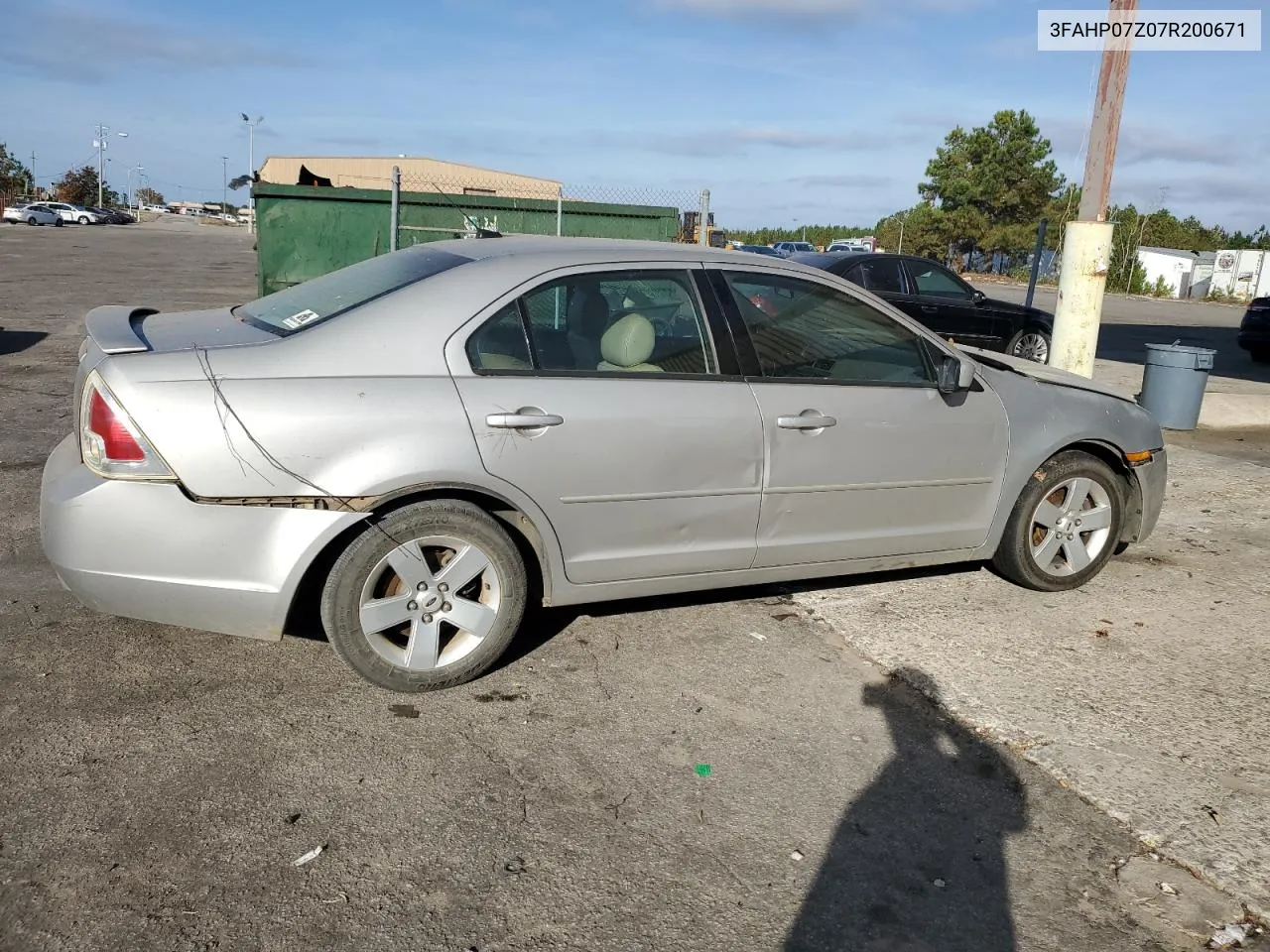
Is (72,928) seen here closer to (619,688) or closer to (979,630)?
(619,688)

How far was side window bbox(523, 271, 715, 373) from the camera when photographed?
399 cm

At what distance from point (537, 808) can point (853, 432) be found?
6.92 feet

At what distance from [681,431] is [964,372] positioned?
4.63ft

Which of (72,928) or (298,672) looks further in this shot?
(298,672)

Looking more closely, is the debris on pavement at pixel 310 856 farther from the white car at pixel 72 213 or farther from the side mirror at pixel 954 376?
the white car at pixel 72 213

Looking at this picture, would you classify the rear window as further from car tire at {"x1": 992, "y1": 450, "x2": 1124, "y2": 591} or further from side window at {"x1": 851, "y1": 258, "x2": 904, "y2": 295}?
side window at {"x1": 851, "y1": 258, "x2": 904, "y2": 295}

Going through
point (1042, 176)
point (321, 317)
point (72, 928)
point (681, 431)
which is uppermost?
point (1042, 176)

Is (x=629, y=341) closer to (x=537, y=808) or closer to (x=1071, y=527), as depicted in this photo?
(x=537, y=808)

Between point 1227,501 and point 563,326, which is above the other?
point 563,326

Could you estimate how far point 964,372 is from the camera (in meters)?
4.61

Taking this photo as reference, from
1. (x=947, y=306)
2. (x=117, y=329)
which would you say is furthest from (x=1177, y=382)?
(x=117, y=329)

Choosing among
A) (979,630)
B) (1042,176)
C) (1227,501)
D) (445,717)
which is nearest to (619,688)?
(445,717)

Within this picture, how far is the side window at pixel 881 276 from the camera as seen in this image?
12734 millimetres

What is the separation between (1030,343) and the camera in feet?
46.8
